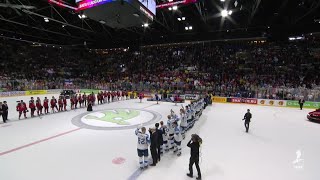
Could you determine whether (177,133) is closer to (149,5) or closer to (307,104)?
(149,5)

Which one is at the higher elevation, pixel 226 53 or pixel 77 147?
pixel 226 53

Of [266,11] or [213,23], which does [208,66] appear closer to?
[213,23]

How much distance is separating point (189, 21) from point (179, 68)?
7.66 metres

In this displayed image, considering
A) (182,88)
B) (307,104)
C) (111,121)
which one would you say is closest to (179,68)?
(182,88)

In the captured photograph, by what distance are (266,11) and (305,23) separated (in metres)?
6.39

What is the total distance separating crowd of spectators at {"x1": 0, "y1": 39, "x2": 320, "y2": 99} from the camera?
2438 cm

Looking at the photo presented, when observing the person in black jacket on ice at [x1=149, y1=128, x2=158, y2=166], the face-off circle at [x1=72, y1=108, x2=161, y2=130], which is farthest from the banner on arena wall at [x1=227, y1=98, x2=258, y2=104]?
the person in black jacket on ice at [x1=149, y1=128, x2=158, y2=166]

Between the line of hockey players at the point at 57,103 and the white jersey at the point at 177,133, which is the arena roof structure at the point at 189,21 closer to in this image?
the line of hockey players at the point at 57,103

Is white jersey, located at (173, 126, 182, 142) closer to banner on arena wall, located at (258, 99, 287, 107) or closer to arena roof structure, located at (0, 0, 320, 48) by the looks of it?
arena roof structure, located at (0, 0, 320, 48)

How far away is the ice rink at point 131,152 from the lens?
6.39 m

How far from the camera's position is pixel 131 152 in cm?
809

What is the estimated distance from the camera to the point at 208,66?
31188mm

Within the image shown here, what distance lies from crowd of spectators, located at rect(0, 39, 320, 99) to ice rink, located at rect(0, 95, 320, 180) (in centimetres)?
1239

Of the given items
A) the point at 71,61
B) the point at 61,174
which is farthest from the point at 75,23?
the point at 61,174
